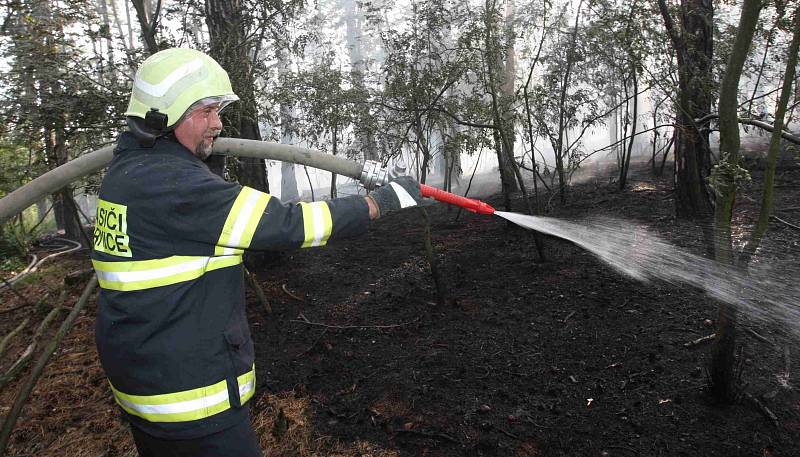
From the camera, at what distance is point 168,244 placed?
5.65 feet

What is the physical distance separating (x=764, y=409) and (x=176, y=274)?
345cm

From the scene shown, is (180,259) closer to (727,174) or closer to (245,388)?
(245,388)

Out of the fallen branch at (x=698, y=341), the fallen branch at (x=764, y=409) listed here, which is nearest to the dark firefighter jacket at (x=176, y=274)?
the fallen branch at (x=764, y=409)

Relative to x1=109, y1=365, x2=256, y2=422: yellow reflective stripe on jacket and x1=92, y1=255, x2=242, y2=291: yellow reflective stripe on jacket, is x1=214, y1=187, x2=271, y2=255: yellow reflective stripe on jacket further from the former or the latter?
x1=109, y1=365, x2=256, y2=422: yellow reflective stripe on jacket

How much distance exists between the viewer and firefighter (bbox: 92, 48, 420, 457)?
171 cm

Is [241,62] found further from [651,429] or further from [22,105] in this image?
[651,429]

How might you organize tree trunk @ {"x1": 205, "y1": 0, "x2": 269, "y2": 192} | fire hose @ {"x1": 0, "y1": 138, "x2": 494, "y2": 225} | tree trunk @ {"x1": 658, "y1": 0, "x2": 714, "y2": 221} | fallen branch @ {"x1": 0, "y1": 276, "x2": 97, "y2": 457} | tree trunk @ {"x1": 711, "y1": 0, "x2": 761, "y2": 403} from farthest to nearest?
tree trunk @ {"x1": 658, "y1": 0, "x2": 714, "y2": 221}
tree trunk @ {"x1": 205, "y1": 0, "x2": 269, "y2": 192}
fallen branch @ {"x1": 0, "y1": 276, "x2": 97, "y2": 457}
tree trunk @ {"x1": 711, "y1": 0, "x2": 761, "y2": 403}
fire hose @ {"x1": 0, "y1": 138, "x2": 494, "y2": 225}

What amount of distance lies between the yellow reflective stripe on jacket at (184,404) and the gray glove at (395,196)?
3.16 feet

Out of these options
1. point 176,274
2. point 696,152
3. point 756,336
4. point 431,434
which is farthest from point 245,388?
point 696,152

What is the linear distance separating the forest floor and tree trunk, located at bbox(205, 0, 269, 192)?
150cm

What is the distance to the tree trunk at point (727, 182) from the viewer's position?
2479 millimetres

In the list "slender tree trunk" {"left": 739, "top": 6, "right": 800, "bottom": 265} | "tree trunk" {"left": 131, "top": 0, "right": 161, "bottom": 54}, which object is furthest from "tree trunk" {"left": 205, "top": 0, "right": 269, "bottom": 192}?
"slender tree trunk" {"left": 739, "top": 6, "right": 800, "bottom": 265}

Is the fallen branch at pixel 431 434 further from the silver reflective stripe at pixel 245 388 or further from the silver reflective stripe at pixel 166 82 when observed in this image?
the silver reflective stripe at pixel 166 82

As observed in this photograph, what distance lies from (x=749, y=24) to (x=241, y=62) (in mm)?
4661
